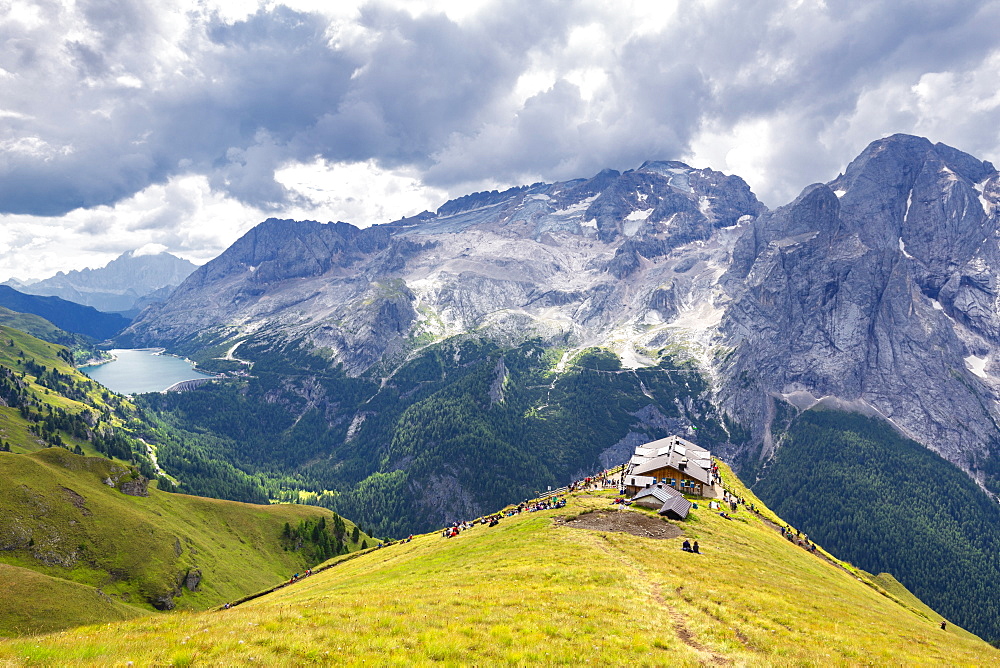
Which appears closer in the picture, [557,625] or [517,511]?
[557,625]

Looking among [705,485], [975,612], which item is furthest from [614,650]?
[975,612]

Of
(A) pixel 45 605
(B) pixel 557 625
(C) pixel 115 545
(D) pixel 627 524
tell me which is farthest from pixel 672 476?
(C) pixel 115 545

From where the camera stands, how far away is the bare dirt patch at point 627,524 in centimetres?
5625

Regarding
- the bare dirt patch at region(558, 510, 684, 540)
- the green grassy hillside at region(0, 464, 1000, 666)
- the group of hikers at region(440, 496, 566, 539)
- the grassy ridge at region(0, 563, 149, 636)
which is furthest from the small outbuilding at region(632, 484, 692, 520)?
the grassy ridge at region(0, 563, 149, 636)

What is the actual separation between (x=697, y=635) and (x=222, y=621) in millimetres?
27490

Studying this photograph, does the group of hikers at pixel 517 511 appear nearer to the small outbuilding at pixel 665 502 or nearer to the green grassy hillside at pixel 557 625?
the small outbuilding at pixel 665 502

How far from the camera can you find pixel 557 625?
25266mm

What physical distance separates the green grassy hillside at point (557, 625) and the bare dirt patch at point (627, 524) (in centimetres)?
649

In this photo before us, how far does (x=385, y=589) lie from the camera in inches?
1633

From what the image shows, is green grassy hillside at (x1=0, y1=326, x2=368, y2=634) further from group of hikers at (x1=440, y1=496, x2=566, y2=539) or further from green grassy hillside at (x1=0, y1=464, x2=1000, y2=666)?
green grassy hillside at (x1=0, y1=464, x2=1000, y2=666)

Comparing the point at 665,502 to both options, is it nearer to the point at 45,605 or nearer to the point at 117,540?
the point at 45,605

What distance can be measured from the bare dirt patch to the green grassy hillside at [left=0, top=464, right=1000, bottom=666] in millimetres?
6488

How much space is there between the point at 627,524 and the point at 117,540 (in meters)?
97.5

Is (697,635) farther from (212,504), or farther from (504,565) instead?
(212,504)
